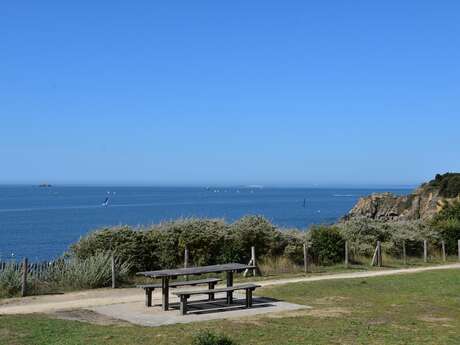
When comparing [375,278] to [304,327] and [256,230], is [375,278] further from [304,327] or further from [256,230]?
[304,327]

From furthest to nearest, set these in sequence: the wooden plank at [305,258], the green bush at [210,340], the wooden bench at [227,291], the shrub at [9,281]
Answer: the wooden plank at [305,258] < the shrub at [9,281] < the wooden bench at [227,291] < the green bush at [210,340]

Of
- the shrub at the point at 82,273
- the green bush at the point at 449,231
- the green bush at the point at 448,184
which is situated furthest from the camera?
the green bush at the point at 448,184

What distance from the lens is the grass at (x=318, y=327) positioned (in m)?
11.5

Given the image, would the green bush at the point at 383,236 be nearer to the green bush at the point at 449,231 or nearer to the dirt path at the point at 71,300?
the green bush at the point at 449,231

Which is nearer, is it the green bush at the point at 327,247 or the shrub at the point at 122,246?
the shrub at the point at 122,246

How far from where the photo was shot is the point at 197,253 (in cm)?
2445

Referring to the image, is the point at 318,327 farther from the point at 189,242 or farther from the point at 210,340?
the point at 189,242

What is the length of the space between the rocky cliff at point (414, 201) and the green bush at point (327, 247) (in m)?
34.5

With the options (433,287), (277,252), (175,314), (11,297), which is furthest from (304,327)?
(277,252)

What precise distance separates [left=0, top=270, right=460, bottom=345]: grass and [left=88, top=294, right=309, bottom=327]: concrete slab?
657mm

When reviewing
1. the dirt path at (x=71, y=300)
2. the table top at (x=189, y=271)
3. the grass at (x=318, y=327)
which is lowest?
the dirt path at (x=71, y=300)

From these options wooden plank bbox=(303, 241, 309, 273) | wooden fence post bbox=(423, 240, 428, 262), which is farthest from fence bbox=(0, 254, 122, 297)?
wooden fence post bbox=(423, 240, 428, 262)

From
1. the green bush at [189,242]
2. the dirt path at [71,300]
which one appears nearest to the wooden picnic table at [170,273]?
the dirt path at [71,300]

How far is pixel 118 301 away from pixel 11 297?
3304 millimetres
